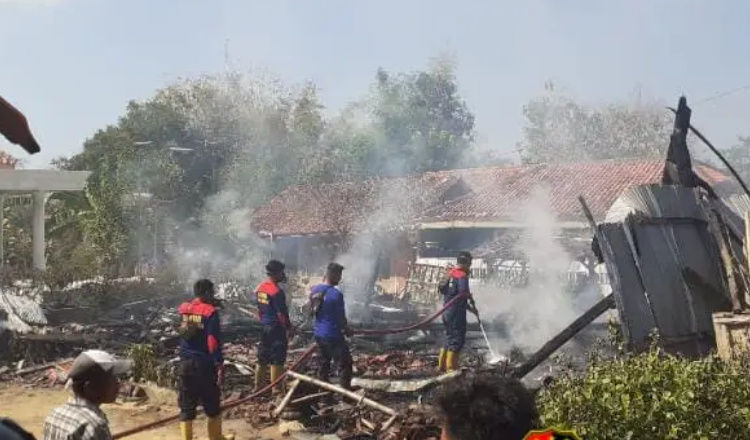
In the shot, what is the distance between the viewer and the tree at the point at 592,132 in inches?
1944

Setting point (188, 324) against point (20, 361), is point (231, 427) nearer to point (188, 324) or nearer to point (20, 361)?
point (188, 324)

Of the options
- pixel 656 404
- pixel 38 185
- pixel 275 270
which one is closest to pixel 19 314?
pixel 275 270

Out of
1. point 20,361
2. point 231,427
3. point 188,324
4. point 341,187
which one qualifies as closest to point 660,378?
point 188,324

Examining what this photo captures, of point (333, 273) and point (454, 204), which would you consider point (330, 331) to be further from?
point (454, 204)

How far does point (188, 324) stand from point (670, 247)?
5.55 m

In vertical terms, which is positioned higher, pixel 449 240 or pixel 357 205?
pixel 357 205

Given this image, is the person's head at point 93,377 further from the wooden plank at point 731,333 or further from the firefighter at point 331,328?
the firefighter at point 331,328

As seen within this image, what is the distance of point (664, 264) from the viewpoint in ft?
27.9

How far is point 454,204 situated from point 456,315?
703 inches

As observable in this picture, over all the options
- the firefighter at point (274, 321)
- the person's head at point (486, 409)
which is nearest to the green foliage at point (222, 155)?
the firefighter at point (274, 321)

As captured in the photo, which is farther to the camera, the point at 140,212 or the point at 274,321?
the point at 140,212

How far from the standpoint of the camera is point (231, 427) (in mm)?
9750

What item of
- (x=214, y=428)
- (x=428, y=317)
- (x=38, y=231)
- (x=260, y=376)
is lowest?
(x=214, y=428)

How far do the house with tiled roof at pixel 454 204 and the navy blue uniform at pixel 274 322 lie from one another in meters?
14.3
